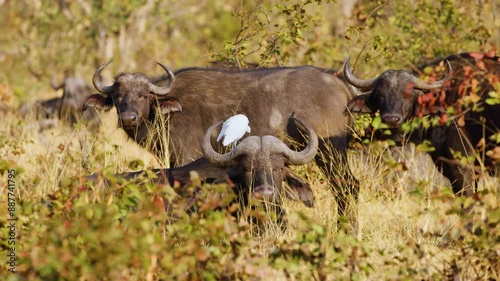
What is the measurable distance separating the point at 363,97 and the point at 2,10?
72.7ft

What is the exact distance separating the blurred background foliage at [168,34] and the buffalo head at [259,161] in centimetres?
383

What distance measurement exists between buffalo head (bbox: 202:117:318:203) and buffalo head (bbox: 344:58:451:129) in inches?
42.3

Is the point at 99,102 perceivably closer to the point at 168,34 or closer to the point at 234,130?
the point at 234,130

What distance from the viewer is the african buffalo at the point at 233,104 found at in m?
8.91

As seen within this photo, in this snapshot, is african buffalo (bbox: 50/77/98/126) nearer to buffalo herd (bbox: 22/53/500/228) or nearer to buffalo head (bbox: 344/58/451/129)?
buffalo herd (bbox: 22/53/500/228)

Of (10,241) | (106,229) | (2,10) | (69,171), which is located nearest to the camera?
(106,229)

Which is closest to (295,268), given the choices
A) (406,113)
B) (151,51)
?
(406,113)

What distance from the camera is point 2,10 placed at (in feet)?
95.2

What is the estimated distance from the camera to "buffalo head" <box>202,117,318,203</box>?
7.50m

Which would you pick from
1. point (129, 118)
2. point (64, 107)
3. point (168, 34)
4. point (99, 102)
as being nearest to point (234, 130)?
point (129, 118)

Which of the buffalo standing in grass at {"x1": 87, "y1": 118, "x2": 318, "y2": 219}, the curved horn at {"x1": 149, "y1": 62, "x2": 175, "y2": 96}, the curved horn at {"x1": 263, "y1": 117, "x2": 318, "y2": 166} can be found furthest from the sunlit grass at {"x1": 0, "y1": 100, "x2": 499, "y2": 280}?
the curved horn at {"x1": 149, "y1": 62, "x2": 175, "y2": 96}

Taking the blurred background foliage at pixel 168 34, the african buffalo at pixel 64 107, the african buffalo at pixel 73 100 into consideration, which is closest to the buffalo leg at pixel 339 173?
the blurred background foliage at pixel 168 34

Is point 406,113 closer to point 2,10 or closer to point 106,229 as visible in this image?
point 106,229

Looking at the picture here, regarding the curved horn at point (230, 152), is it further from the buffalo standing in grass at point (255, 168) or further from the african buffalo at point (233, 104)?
the african buffalo at point (233, 104)
